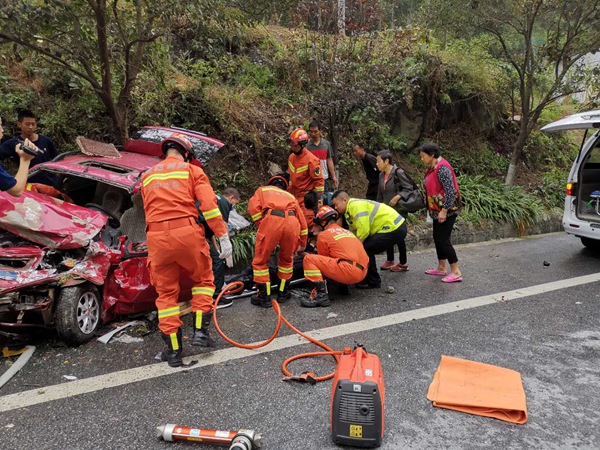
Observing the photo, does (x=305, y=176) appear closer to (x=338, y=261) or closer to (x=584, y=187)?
(x=338, y=261)

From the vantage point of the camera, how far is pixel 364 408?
2.52 metres

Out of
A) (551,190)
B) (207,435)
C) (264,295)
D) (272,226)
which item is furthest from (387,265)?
(551,190)

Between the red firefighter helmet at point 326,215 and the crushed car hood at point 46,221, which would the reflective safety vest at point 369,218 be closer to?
the red firefighter helmet at point 326,215

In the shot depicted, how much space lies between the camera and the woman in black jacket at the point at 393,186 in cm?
593

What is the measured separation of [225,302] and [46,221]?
1.92m

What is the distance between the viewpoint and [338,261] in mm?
4805

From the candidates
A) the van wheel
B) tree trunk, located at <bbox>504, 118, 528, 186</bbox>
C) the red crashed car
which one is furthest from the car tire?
tree trunk, located at <bbox>504, 118, 528, 186</bbox>

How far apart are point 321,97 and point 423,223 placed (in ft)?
8.70

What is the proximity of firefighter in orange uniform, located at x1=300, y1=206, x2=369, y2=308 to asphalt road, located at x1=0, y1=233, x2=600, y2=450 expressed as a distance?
0.20 m

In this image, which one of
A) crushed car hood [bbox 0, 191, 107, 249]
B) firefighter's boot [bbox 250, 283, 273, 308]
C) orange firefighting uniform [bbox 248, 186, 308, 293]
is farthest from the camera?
firefighter's boot [bbox 250, 283, 273, 308]

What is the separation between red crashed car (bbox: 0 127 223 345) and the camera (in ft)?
11.4

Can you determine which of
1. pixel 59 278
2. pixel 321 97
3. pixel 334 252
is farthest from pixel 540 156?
pixel 59 278

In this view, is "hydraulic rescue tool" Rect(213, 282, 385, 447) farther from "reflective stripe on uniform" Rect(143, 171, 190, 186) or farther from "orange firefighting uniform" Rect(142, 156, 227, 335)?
"reflective stripe on uniform" Rect(143, 171, 190, 186)

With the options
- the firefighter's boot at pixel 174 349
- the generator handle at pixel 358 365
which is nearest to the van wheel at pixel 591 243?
the generator handle at pixel 358 365
